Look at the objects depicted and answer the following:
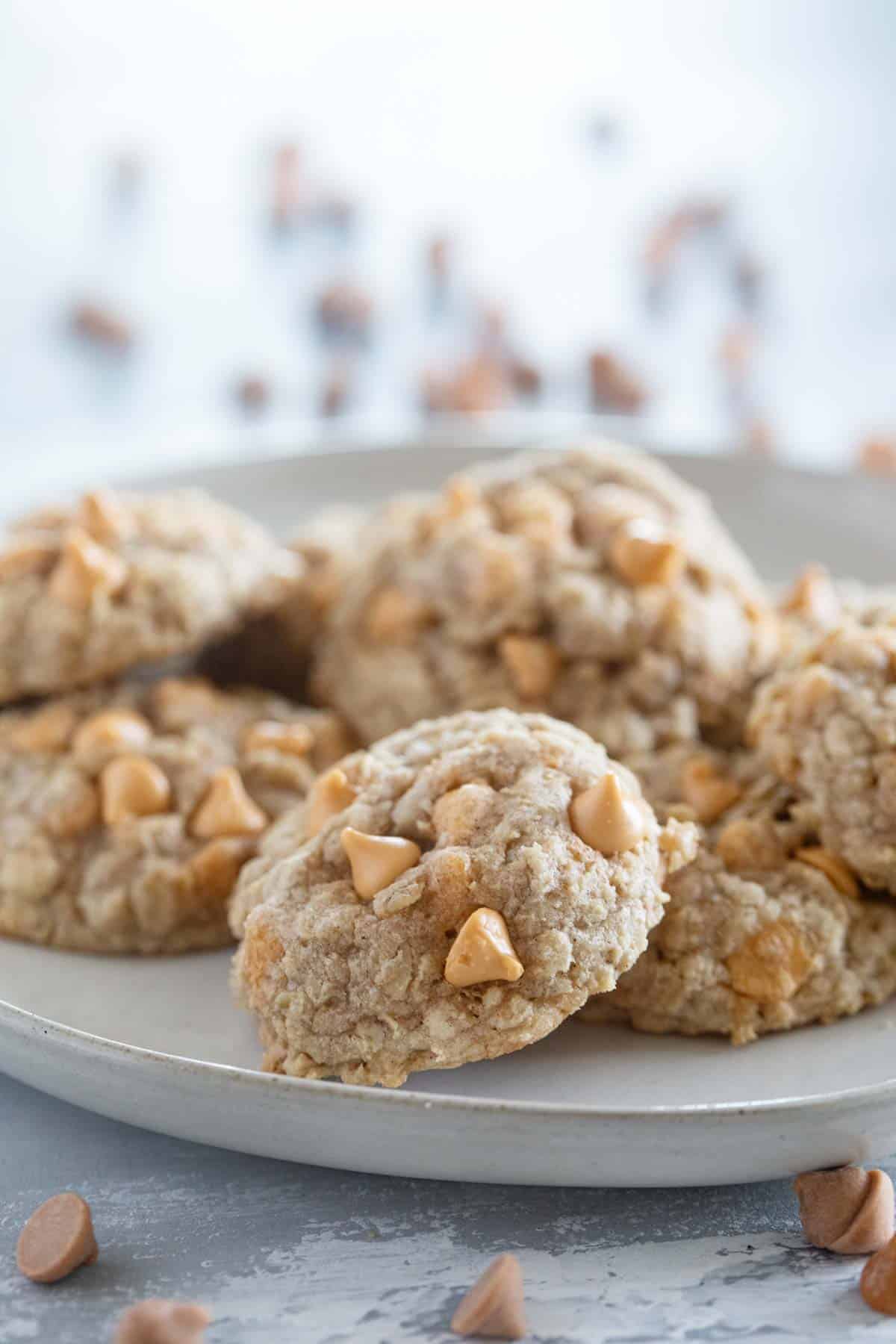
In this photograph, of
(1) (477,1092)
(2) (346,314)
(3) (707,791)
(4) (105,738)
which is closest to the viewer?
(1) (477,1092)

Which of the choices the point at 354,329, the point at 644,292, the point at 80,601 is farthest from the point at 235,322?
the point at 80,601

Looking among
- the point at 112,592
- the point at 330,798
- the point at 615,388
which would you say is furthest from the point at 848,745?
the point at 615,388

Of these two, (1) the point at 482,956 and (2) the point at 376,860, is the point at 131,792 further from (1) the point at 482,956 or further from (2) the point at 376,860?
(1) the point at 482,956

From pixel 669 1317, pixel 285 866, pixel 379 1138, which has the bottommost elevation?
pixel 669 1317

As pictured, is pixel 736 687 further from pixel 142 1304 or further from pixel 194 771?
pixel 142 1304

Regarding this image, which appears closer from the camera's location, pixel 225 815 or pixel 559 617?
pixel 225 815

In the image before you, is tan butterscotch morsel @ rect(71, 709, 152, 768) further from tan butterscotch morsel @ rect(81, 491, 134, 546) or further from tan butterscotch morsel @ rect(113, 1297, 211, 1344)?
tan butterscotch morsel @ rect(113, 1297, 211, 1344)

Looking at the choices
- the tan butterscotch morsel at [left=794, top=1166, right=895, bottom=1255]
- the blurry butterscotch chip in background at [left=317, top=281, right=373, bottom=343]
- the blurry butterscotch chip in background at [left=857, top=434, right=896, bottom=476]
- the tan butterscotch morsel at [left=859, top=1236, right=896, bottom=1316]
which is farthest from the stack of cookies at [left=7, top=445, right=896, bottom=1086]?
the blurry butterscotch chip in background at [left=317, top=281, right=373, bottom=343]

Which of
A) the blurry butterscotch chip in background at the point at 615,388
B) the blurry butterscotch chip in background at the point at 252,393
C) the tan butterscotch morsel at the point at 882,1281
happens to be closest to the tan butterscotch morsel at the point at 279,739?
the tan butterscotch morsel at the point at 882,1281
